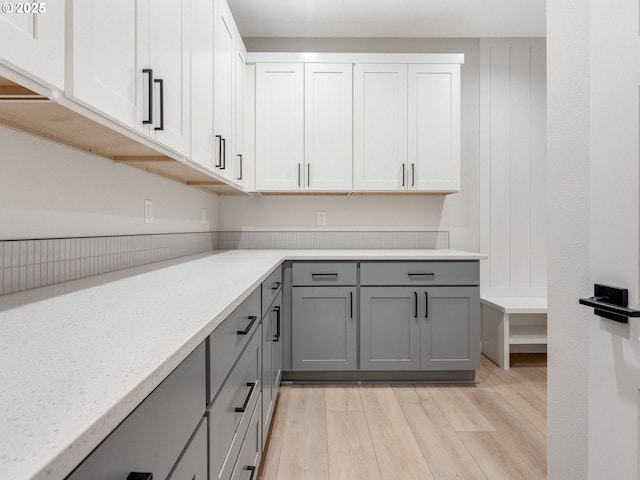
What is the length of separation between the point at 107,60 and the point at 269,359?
138cm

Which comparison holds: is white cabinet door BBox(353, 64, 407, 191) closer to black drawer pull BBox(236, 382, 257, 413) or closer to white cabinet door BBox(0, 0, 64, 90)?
black drawer pull BBox(236, 382, 257, 413)

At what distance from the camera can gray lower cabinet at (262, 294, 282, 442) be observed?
5.25 ft

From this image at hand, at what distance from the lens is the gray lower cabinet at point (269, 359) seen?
160 centimetres

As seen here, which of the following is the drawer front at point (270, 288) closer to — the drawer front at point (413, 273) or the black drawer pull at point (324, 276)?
the black drawer pull at point (324, 276)

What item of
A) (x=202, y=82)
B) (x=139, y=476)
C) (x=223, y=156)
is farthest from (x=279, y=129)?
(x=139, y=476)

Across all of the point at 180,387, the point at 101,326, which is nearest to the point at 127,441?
the point at 180,387

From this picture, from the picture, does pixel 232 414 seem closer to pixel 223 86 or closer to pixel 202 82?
pixel 202 82

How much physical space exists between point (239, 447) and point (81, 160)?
3.63ft

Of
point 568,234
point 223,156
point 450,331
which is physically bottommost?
point 450,331

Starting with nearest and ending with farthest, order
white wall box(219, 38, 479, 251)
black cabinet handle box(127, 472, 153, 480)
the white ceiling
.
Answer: black cabinet handle box(127, 472, 153, 480), the white ceiling, white wall box(219, 38, 479, 251)

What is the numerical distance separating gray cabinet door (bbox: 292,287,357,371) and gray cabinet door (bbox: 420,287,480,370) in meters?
0.49

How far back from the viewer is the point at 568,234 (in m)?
1.07

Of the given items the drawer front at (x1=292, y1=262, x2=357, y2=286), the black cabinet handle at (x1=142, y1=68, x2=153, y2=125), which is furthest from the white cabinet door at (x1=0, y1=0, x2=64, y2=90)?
the drawer front at (x1=292, y1=262, x2=357, y2=286)

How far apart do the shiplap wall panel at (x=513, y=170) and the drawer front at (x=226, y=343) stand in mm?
2481
